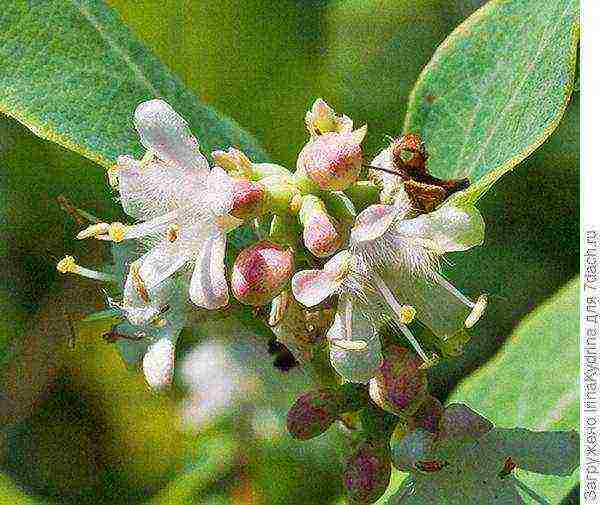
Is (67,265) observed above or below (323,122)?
below

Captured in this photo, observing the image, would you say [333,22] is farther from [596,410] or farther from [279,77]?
[596,410]

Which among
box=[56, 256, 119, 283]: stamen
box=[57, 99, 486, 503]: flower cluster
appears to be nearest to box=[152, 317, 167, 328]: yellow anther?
box=[57, 99, 486, 503]: flower cluster

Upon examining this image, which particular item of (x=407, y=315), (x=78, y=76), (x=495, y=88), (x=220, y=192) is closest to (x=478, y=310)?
(x=407, y=315)

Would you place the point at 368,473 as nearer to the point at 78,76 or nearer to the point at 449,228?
the point at 449,228

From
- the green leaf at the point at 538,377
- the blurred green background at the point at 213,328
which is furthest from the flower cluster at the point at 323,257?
the blurred green background at the point at 213,328

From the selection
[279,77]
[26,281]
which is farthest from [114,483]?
[279,77]

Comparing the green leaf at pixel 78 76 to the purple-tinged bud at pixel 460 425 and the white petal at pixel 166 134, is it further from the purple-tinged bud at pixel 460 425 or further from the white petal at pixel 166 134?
the purple-tinged bud at pixel 460 425

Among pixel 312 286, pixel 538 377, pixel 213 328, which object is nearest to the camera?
pixel 312 286
